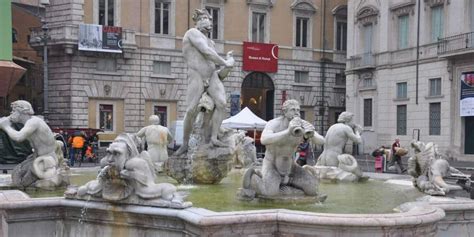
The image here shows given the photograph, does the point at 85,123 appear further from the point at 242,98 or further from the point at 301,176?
the point at 301,176

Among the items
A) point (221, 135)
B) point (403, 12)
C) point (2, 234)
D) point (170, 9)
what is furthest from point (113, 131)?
point (2, 234)

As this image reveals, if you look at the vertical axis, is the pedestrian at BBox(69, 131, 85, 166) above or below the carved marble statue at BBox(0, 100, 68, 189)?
below

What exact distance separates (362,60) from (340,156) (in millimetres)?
27085

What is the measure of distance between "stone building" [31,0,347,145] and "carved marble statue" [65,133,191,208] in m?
29.1

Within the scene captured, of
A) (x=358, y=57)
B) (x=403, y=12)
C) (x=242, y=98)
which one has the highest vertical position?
(x=403, y=12)

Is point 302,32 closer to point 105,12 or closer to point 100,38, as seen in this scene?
point 105,12

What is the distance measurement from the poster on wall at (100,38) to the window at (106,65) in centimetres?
99

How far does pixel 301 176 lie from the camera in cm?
742

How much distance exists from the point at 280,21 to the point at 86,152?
2085 centimetres

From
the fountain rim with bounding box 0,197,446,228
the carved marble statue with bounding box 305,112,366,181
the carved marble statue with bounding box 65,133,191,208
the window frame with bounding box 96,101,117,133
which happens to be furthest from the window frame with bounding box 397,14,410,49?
the carved marble statue with bounding box 65,133,191,208

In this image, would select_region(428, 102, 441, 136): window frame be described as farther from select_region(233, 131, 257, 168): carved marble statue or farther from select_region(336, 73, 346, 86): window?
select_region(233, 131, 257, 168): carved marble statue

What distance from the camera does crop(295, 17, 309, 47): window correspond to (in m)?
42.7

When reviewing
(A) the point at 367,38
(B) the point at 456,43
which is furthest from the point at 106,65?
(B) the point at 456,43

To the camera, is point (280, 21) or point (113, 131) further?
point (280, 21)
